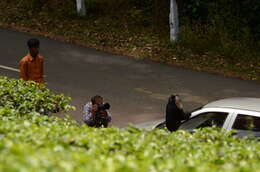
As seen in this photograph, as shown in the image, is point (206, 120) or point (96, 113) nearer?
point (206, 120)

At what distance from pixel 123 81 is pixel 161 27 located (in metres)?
4.58

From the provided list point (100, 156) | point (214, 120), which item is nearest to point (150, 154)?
point (100, 156)

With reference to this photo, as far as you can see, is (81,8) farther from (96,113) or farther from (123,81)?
(96,113)

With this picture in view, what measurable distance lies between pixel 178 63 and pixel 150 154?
464 inches

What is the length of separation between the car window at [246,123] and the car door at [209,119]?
145 millimetres

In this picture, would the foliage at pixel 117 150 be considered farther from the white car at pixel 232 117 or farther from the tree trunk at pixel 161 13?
the tree trunk at pixel 161 13

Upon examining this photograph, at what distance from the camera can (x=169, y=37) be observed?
18.9 m

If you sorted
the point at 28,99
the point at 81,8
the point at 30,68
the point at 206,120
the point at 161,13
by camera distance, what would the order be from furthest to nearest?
the point at 81,8 < the point at 161,13 < the point at 30,68 < the point at 206,120 < the point at 28,99

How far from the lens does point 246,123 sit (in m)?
8.74

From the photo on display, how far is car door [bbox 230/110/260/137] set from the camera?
8.64m

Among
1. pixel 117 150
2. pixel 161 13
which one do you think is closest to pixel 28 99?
pixel 117 150

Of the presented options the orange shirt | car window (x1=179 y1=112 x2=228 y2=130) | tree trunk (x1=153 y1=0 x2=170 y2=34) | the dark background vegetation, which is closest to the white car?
car window (x1=179 y1=112 x2=228 y2=130)

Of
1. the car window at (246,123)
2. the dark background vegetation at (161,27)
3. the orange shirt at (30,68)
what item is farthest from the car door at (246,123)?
the dark background vegetation at (161,27)

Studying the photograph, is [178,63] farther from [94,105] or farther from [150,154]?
[150,154]
